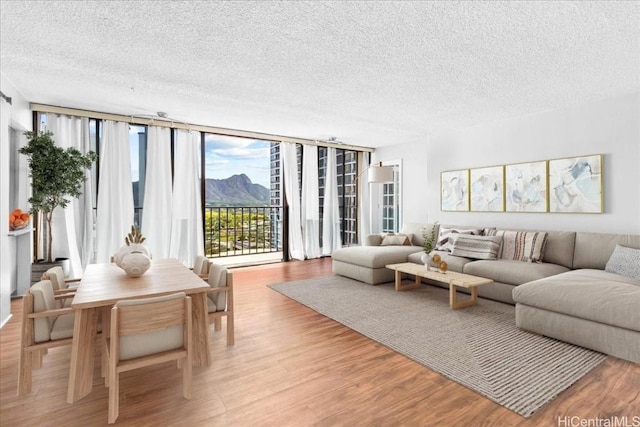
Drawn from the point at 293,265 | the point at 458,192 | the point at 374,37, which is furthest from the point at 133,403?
the point at 458,192

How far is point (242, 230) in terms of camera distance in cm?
688

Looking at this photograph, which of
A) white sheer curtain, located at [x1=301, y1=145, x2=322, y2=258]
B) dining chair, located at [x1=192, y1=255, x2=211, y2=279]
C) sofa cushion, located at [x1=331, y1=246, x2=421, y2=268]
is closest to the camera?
dining chair, located at [x1=192, y1=255, x2=211, y2=279]

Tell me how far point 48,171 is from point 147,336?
3077mm

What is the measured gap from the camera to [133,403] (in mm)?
1859

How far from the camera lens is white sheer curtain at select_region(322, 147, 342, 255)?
273 inches

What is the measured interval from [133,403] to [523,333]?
3.00 metres

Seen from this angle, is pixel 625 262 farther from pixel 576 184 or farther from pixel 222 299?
pixel 222 299

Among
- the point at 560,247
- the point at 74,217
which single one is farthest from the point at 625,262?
the point at 74,217

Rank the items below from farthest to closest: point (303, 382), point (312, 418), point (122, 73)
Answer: point (122, 73) < point (303, 382) < point (312, 418)

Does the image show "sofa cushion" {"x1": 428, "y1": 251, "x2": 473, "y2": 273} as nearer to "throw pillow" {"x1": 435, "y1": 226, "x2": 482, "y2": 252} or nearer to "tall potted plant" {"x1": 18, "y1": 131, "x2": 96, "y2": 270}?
A: "throw pillow" {"x1": 435, "y1": 226, "x2": 482, "y2": 252}

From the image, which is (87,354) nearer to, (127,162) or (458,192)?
(127,162)

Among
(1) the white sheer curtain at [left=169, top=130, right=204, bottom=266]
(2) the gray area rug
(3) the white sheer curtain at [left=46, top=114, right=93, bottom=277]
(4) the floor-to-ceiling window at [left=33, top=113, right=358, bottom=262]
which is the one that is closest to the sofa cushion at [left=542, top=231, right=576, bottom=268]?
(2) the gray area rug

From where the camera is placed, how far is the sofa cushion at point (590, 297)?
7.69 ft

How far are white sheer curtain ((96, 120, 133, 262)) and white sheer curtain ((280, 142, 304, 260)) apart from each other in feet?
8.65
